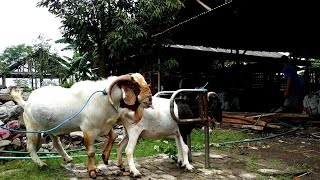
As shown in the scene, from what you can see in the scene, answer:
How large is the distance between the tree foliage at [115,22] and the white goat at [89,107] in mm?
5872

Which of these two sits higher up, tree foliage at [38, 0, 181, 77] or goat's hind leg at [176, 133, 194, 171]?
tree foliage at [38, 0, 181, 77]

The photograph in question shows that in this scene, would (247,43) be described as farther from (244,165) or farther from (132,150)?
(132,150)

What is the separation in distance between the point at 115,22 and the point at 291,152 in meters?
7.37

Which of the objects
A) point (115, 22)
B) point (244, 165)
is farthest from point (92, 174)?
point (115, 22)

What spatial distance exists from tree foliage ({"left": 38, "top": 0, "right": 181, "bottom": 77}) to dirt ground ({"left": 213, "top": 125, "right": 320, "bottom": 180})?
5258 millimetres

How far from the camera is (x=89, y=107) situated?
4.75 meters

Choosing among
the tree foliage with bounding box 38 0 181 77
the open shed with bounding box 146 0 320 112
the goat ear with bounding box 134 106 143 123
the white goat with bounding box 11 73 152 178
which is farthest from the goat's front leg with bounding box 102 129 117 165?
the tree foliage with bounding box 38 0 181 77

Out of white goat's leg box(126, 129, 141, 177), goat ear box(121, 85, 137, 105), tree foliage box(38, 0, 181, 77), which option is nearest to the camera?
goat ear box(121, 85, 137, 105)

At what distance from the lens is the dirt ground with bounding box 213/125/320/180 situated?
5.18 m

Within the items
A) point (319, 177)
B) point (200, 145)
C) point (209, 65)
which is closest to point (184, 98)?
point (200, 145)

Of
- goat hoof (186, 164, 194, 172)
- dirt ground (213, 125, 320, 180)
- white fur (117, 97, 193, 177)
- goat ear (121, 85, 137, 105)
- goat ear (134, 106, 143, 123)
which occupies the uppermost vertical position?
goat ear (121, 85, 137, 105)

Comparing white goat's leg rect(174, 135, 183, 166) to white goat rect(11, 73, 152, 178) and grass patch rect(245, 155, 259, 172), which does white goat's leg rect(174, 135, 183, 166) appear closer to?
white goat rect(11, 73, 152, 178)

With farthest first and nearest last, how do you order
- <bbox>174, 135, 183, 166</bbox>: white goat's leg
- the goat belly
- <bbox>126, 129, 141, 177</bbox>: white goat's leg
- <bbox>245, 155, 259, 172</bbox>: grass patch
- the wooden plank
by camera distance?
the wooden plank → <bbox>174, 135, 183, 166</bbox>: white goat's leg → <bbox>245, 155, 259, 172</bbox>: grass patch → the goat belly → <bbox>126, 129, 141, 177</bbox>: white goat's leg

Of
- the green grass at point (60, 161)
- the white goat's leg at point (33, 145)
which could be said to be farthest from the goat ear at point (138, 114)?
the white goat's leg at point (33, 145)
